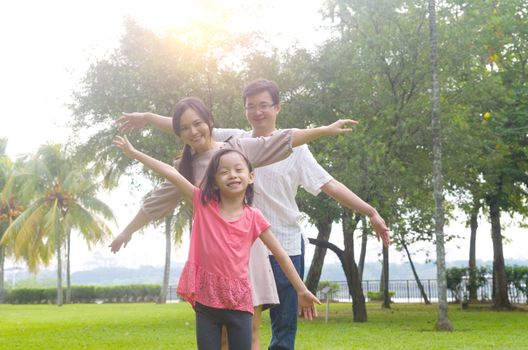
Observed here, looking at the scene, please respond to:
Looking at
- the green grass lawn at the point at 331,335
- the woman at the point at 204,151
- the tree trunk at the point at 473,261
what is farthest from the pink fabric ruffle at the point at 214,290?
the tree trunk at the point at 473,261

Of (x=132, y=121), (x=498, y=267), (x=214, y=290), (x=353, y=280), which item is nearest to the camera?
(x=214, y=290)

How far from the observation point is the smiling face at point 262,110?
3848 mm

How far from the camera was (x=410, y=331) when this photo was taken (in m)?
15.1

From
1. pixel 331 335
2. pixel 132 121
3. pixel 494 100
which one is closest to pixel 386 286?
pixel 494 100

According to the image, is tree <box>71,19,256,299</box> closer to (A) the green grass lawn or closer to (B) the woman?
(A) the green grass lawn

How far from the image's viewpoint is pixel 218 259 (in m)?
3.34

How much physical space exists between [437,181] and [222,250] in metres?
12.4

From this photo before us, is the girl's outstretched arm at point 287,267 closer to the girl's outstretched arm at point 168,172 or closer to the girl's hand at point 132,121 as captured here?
the girl's outstretched arm at point 168,172

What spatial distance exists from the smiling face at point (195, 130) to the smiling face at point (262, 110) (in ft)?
1.02

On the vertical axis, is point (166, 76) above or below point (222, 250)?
above

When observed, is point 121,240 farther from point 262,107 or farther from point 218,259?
point 262,107

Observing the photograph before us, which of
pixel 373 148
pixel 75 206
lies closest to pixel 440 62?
pixel 373 148

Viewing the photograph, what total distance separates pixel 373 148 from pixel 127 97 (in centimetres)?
610

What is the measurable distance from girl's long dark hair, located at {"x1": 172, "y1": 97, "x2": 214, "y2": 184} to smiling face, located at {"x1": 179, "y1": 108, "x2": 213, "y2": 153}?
14mm
